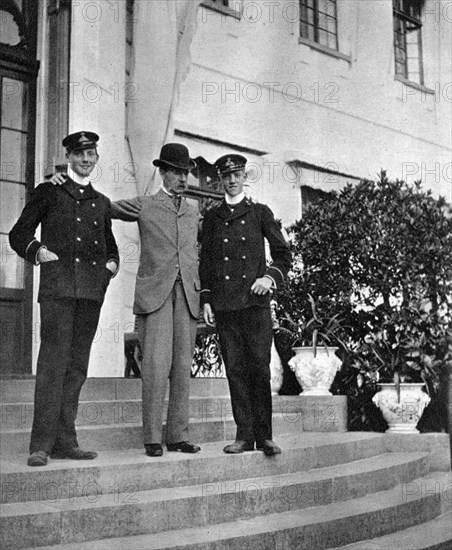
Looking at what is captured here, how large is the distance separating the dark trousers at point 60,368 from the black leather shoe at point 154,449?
0.42 metres

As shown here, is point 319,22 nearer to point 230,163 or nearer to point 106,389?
point 230,163

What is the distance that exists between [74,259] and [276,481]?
1764mm

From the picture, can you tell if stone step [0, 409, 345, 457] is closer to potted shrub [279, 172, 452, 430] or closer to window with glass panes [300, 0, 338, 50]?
potted shrub [279, 172, 452, 430]

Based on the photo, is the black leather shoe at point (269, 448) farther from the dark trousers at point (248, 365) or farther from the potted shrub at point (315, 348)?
the potted shrub at point (315, 348)

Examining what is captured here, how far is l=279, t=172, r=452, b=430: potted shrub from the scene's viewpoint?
6984mm

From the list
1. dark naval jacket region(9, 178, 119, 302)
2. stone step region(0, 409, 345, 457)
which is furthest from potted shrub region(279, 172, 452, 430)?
dark naval jacket region(9, 178, 119, 302)

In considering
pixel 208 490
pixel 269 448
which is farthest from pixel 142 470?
pixel 269 448

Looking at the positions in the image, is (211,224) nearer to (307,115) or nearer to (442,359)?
(442,359)

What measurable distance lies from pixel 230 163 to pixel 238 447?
5.68 feet

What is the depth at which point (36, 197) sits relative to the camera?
4469 millimetres

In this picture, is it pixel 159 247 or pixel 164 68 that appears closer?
pixel 159 247

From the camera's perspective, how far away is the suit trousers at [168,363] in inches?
181

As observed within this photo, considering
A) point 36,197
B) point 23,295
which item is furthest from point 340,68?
point 36,197

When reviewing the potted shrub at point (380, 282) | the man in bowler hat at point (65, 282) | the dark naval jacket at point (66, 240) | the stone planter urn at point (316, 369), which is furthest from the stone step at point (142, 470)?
the potted shrub at point (380, 282)
